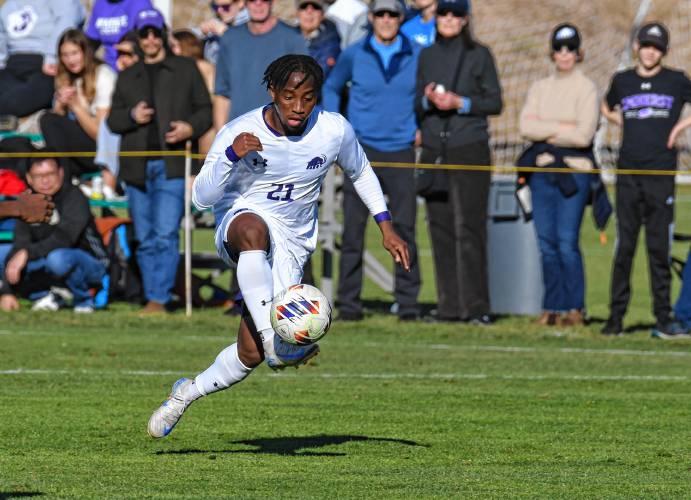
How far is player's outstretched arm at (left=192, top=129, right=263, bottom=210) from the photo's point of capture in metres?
8.23

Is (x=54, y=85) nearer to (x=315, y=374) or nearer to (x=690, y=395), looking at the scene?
(x=315, y=374)

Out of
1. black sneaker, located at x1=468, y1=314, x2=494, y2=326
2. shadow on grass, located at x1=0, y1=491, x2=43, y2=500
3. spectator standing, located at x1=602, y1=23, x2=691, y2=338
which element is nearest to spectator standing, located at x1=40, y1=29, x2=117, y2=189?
black sneaker, located at x1=468, y1=314, x2=494, y2=326

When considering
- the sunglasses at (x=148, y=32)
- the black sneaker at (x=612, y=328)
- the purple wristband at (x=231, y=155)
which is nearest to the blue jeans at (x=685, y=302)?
the black sneaker at (x=612, y=328)

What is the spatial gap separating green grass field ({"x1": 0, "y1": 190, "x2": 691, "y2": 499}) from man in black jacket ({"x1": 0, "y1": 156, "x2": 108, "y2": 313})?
1.26 feet

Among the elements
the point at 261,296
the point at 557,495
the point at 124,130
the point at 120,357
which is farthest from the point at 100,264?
the point at 557,495

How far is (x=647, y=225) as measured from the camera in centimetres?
1489

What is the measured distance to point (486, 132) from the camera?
15602 millimetres

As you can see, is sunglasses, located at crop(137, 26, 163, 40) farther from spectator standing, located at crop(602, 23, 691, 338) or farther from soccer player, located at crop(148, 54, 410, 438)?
soccer player, located at crop(148, 54, 410, 438)

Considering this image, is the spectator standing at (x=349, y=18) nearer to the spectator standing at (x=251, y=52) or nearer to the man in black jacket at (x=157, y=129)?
the spectator standing at (x=251, y=52)

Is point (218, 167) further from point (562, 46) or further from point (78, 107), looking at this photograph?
point (78, 107)

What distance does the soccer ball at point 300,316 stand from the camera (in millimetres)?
8078

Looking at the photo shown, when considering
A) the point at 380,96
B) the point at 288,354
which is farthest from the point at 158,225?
the point at 288,354

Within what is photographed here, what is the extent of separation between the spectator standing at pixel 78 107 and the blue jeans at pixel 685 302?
6093 millimetres

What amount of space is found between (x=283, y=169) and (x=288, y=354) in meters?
1.03
